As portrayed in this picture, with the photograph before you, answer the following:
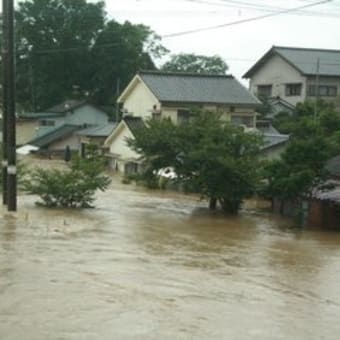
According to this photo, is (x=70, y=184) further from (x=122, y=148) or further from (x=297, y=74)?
(x=297, y=74)

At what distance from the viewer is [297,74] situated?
197 ft

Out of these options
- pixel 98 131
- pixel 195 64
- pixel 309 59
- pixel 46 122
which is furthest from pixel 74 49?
pixel 309 59

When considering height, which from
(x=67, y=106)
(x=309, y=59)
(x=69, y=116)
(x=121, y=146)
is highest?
(x=309, y=59)

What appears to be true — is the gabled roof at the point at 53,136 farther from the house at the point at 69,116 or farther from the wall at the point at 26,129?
the wall at the point at 26,129

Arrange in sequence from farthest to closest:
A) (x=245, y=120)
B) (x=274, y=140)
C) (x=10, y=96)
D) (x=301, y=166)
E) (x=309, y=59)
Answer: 1. (x=309, y=59)
2. (x=245, y=120)
3. (x=274, y=140)
4. (x=301, y=166)
5. (x=10, y=96)

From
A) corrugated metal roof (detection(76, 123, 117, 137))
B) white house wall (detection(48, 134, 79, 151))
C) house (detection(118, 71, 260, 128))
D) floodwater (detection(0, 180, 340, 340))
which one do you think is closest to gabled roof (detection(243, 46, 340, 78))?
house (detection(118, 71, 260, 128))

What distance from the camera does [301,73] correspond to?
193ft

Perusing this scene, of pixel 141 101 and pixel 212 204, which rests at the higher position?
pixel 141 101

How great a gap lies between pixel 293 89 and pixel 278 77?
2088mm

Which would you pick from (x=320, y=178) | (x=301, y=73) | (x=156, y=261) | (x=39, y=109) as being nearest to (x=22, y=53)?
(x=39, y=109)

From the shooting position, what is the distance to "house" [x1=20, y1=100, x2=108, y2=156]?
6425 centimetres

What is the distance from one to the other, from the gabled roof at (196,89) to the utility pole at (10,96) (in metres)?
24.2

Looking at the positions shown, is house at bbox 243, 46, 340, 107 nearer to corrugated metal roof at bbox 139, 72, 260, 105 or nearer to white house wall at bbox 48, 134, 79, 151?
corrugated metal roof at bbox 139, 72, 260, 105

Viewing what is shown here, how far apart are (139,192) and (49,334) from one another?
28862 millimetres
